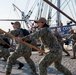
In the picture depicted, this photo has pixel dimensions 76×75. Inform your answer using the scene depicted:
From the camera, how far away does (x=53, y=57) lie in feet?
24.1

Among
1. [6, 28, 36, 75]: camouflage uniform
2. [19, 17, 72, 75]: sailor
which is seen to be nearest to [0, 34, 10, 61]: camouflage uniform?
[6, 28, 36, 75]: camouflage uniform

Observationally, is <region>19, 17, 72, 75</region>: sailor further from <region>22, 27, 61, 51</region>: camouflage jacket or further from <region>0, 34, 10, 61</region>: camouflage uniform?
<region>0, 34, 10, 61</region>: camouflage uniform

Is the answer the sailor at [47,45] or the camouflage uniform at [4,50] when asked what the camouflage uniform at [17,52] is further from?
the camouflage uniform at [4,50]

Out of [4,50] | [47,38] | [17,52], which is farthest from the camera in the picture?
[4,50]

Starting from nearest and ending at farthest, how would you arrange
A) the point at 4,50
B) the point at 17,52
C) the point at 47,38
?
the point at 47,38 → the point at 17,52 → the point at 4,50

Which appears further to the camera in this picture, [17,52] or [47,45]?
[17,52]

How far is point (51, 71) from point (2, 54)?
2762 millimetres

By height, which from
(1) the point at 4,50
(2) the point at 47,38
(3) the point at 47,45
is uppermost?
(2) the point at 47,38

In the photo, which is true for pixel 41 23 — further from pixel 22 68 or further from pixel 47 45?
pixel 22 68

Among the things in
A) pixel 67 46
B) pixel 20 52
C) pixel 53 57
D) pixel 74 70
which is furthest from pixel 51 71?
pixel 67 46

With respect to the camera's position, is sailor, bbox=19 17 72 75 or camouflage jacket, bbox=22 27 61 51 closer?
camouflage jacket, bbox=22 27 61 51

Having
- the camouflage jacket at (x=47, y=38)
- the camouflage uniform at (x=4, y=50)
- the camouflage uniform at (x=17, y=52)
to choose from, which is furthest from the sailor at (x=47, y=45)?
the camouflage uniform at (x=4, y=50)

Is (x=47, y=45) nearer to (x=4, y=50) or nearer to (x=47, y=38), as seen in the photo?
(x=47, y=38)

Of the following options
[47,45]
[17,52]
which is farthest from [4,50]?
[47,45]
